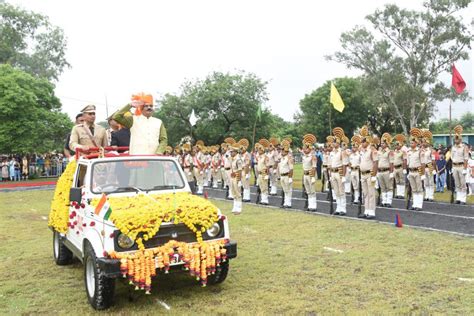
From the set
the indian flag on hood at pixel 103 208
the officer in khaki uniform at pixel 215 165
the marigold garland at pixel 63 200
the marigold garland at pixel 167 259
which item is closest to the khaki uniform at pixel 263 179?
the officer in khaki uniform at pixel 215 165

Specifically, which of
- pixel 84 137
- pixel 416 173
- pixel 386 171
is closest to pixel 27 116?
pixel 386 171

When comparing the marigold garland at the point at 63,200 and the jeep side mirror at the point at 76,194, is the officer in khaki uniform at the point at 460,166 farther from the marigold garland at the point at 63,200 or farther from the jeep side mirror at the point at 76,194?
the jeep side mirror at the point at 76,194

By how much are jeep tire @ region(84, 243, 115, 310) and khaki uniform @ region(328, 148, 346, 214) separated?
8.38 metres

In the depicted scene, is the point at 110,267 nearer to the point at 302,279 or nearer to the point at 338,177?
the point at 302,279

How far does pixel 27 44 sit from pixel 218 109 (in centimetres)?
1851

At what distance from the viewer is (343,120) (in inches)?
2100

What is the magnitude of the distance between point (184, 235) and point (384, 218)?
7539mm

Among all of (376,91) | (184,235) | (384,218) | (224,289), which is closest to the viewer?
(184,235)

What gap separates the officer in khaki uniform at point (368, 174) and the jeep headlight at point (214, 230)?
6.91 m

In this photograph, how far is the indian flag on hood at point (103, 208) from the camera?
208 inches

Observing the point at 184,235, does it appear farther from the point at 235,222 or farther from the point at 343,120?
the point at 343,120

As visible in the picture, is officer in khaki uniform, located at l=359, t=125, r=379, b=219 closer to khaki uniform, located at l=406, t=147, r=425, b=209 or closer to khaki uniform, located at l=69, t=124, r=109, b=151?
khaki uniform, located at l=406, t=147, r=425, b=209

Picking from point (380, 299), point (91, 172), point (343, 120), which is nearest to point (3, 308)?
point (91, 172)

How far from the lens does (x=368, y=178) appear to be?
11.9 m
